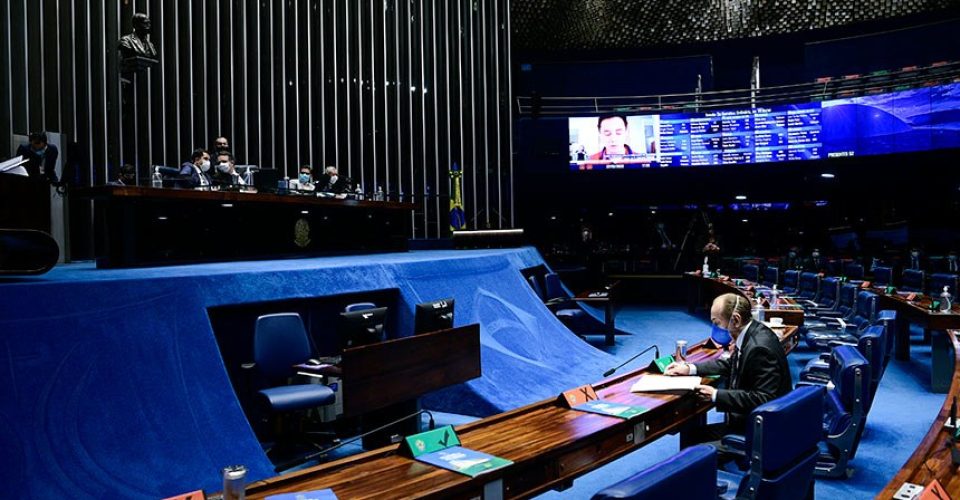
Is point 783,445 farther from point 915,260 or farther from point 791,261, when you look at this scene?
point 791,261

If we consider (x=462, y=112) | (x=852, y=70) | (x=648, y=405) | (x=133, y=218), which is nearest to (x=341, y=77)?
(x=462, y=112)

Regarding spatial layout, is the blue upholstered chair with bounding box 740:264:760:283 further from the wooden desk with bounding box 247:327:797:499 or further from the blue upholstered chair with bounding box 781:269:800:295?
the wooden desk with bounding box 247:327:797:499

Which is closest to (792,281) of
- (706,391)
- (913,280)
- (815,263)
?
(913,280)

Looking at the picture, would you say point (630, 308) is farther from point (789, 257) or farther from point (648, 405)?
point (648, 405)

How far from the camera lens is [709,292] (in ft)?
36.3

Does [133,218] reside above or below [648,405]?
above

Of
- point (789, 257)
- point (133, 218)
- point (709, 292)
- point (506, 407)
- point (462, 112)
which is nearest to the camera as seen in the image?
A: point (506, 407)

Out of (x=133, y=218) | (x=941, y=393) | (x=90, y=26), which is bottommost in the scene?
(x=941, y=393)

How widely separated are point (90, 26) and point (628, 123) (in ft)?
30.5

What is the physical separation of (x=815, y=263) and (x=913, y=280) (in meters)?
3.85

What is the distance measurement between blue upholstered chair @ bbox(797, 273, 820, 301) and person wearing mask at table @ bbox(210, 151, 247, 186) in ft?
23.6

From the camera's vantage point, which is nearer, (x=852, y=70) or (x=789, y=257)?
(x=789, y=257)

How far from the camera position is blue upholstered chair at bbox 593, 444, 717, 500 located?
4.19ft

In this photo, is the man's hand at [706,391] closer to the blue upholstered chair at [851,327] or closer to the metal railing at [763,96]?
the blue upholstered chair at [851,327]
